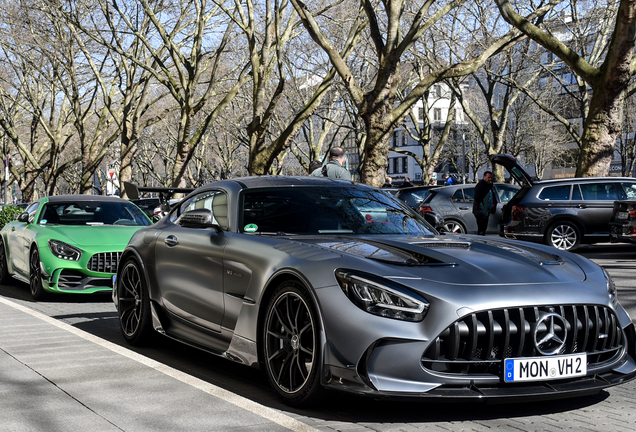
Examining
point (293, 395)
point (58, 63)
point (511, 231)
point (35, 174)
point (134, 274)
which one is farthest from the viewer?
point (35, 174)

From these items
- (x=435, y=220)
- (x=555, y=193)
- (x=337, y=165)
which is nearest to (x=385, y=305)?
(x=435, y=220)

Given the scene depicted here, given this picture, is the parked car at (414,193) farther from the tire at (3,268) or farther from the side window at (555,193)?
the tire at (3,268)

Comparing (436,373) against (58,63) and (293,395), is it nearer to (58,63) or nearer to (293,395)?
(293,395)

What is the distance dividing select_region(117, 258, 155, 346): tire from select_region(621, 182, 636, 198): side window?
1286 centimetres

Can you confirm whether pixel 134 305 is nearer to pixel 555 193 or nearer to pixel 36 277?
pixel 36 277

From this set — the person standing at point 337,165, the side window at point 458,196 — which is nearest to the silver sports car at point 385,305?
the person standing at point 337,165

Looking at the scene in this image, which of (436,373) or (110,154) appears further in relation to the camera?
(110,154)

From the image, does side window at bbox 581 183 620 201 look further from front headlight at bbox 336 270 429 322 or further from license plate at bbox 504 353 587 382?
front headlight at bbox 336 270 429 322

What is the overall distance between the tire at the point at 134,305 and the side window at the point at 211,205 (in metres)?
0.59

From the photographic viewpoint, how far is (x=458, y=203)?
64.9 feet

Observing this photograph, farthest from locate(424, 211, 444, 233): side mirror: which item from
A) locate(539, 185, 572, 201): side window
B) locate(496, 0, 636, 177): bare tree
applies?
locate(539, 185, 572, 201): side window

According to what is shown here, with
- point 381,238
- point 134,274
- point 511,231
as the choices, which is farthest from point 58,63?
point 381,238

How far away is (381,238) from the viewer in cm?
510

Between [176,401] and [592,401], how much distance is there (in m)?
2.39
